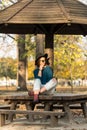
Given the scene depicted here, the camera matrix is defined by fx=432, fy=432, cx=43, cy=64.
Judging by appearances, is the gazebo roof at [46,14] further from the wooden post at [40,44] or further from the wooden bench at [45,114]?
the wooden post at [40,44]

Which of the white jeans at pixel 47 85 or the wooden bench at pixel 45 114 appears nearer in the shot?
the wooden bench at pixel 45 114

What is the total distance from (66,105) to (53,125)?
36.9 inches

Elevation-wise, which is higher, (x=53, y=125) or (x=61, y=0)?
(x=61, y=0)

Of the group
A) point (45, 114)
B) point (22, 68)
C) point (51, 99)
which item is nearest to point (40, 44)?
point (22, 68)

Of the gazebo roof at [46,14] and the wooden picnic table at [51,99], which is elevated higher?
the gazebo roof at [46,14]

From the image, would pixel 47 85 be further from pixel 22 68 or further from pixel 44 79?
pixel 22 68

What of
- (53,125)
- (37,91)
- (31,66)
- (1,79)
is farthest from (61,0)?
(1,79)

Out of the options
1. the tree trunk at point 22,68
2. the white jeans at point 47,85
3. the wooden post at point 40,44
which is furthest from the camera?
the tree trunk at point 22,68

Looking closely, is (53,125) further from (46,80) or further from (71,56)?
(71,56)

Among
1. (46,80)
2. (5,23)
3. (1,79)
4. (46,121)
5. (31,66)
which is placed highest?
(5,23)

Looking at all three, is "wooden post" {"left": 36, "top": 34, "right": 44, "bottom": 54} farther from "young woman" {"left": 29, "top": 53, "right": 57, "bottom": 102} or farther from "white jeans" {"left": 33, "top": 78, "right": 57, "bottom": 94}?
"white jeans" {"left": 33, "top": 78, "right": 57, "bottom": 94}

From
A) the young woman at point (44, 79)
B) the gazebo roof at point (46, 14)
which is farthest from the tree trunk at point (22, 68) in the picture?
the young woman at point (44, 79)

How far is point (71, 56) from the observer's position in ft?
97.1

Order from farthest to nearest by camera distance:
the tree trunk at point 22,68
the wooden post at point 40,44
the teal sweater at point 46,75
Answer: the tree trunk at point 22,68 < the wooden post at point 40,44 < the teal sweater at point 46,75
